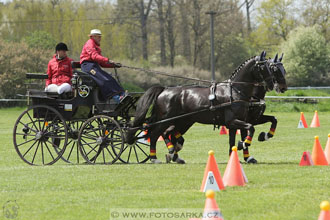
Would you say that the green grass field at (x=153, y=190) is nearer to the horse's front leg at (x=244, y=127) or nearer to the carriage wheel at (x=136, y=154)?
the horse's front leg at (x=244, y=127)

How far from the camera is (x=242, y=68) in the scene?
39.1 ft

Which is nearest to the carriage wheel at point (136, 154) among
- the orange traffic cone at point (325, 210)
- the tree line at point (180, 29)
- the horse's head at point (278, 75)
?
the horse's head at point (278, 75)

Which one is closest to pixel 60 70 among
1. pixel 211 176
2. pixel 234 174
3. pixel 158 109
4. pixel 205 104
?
pixel 158 109

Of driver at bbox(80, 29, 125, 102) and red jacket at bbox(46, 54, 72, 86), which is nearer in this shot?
driver at bbox(80, 29, 125, 102)

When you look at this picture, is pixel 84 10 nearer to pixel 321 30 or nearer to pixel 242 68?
pixel 321 30

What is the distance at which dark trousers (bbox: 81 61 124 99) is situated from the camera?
38.8 feet

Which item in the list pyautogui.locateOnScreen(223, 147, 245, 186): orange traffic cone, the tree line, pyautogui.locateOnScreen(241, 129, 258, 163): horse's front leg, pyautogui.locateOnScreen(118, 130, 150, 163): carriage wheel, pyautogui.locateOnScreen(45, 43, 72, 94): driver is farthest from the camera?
the tree line

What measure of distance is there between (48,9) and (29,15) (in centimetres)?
205

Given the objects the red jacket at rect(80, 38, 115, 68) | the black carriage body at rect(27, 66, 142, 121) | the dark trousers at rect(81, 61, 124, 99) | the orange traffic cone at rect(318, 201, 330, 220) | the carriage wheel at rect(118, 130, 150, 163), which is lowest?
the carriage wheel at rect(118, 130, 150, 163)

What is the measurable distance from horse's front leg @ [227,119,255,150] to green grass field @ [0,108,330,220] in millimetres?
506

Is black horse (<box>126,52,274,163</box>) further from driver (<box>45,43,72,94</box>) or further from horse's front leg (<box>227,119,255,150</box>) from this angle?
driver (<box>45,43,72,94</box>)

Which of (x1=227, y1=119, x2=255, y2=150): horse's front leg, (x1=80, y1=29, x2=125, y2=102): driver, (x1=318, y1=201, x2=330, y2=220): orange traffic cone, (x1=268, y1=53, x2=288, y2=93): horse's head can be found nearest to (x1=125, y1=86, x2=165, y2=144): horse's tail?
(x1=80, y1=29, x2=125, y2=102): driver

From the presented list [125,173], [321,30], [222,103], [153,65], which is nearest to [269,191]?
[125,173]

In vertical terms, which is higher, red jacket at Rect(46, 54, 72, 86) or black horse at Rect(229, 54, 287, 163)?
red jacket at Rect(46, 54, 72, 86)
